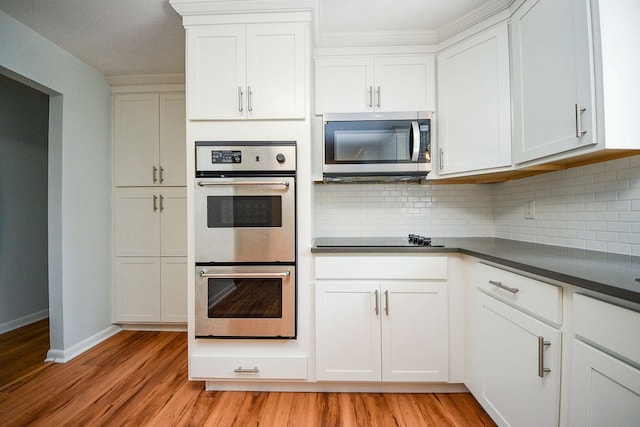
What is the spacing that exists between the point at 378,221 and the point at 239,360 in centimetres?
140

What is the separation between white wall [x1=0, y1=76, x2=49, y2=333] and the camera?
2.75 meters

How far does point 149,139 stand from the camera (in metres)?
2.56

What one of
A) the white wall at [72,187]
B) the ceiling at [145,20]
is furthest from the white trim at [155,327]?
the ceiling at [145,20]

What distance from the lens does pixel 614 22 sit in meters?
1.08

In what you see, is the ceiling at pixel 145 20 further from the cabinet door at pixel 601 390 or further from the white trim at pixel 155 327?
the white trim at pixel 155 327

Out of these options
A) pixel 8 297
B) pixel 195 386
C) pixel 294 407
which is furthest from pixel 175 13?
pixel 8 297

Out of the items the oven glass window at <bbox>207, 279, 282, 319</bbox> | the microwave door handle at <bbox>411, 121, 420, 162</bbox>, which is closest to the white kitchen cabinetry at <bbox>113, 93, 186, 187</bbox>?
the oven glass window at <bbox>207, 279, 282, 319</bbox>

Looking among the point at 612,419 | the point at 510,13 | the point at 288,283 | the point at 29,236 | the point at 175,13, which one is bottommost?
the point at 612,419

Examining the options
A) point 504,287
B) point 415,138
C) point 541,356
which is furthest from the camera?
point 415,138

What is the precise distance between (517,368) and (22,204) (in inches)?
175

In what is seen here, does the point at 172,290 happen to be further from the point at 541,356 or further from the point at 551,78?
the point at 551,78

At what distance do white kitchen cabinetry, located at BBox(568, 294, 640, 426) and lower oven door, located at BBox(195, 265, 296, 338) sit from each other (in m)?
1.27

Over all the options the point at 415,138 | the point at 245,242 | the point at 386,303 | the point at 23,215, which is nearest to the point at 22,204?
the point at 23,215

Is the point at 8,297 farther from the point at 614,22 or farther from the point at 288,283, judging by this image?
the point at 614,22
